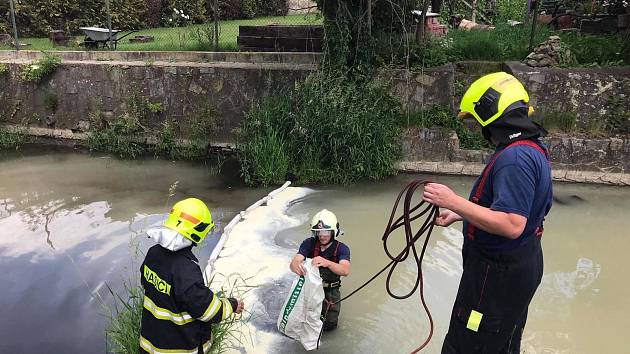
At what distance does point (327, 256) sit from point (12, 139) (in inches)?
325

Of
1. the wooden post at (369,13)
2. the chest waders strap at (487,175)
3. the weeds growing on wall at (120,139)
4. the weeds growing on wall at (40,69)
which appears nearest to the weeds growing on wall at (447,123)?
the wooden post at (369,13)

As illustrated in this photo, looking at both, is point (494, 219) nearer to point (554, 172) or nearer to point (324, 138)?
point (324, 138)

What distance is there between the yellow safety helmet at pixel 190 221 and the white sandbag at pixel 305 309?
1.12 meters

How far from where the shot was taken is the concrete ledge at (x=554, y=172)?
7.69 m

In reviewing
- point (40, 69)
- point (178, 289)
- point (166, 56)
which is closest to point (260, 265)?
point (178, 289)

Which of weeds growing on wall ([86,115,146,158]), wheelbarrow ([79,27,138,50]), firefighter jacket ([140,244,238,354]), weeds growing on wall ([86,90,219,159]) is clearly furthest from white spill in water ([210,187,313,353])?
wheelbarrow ([79,27,138,50])

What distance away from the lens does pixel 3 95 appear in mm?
10336

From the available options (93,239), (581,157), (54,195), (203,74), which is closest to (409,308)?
(93,239)

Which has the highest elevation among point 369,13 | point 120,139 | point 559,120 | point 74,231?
point 369,13

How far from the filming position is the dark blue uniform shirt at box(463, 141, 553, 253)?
2176mm

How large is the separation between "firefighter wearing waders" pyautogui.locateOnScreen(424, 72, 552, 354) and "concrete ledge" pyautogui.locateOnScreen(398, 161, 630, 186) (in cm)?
562

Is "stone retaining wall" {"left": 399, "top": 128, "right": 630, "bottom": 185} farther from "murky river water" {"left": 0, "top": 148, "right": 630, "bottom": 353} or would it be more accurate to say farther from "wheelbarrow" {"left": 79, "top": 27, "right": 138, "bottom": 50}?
"wheelbarrow" {"left": 79, "top": 27, "right": 138, "bottom": 50}

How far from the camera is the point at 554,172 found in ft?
25.7

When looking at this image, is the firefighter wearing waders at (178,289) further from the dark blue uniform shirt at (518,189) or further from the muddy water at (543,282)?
the dark blue uniform shirt at (518,189)
